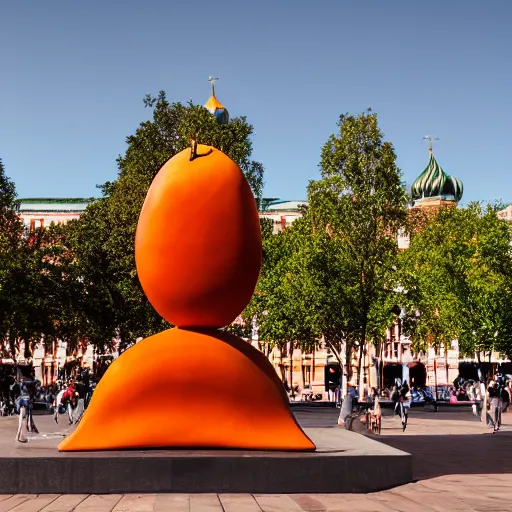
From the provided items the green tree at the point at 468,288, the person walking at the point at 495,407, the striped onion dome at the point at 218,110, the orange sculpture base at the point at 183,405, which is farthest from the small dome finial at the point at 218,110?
the orange sculpture base at the point at 183,405

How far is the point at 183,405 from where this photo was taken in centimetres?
1634

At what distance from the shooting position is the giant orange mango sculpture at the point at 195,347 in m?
16.2

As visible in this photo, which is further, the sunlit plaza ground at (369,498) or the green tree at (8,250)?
the green tree at (8,250)

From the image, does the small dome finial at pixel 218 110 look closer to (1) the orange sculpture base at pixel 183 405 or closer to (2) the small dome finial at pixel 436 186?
(2) the small dome finial at pixel 436 186

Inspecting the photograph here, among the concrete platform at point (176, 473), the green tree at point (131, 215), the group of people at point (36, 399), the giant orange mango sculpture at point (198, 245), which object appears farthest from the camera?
the green tree at point (131, 215)

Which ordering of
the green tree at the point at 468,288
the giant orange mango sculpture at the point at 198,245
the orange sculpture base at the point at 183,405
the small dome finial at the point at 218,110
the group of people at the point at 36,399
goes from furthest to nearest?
the small dome finial at the point at 218,110, the green tree at the point at 468,288, the group of people at the point at 36,399, the giant orange mango sculpture at the point at 198,245, the orange sculpture base at the point at 183,405

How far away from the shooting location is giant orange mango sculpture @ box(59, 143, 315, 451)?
53.2 ft

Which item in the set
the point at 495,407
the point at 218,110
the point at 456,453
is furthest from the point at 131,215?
the point at 218,110

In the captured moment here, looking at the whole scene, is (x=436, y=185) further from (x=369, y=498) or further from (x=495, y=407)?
(x=369, y=498)

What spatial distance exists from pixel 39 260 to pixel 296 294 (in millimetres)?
14334

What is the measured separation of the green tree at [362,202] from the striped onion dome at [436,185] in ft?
212

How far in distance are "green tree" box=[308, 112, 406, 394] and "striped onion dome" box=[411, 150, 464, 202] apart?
6460 centimetres

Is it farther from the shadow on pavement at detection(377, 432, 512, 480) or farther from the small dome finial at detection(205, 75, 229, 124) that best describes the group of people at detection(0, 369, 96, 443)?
the small dome finial at detection(205, 75, 229, 124)

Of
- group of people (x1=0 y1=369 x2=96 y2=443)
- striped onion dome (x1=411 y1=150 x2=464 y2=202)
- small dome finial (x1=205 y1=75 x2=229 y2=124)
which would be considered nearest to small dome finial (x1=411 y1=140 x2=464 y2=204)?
striped onion dome (x1=411 y1=150 x2=464 y2=202)
